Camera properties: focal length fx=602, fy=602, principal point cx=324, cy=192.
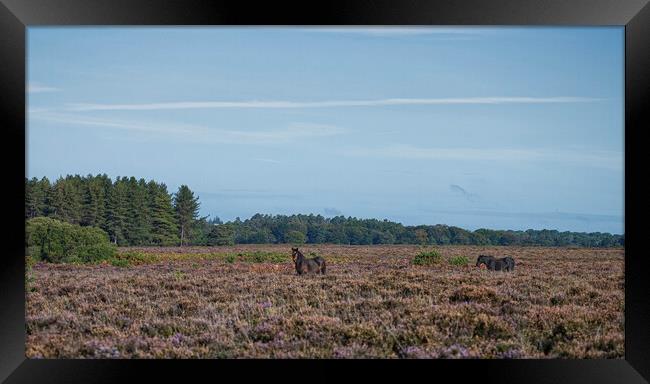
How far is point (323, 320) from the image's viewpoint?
9.52 metres

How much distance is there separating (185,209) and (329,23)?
47898 mm

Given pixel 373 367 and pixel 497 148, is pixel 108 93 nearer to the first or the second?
pixel 497 148

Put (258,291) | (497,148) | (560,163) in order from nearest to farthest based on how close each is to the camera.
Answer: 1. (258,291)
2. (560,163)
3. (497,148)

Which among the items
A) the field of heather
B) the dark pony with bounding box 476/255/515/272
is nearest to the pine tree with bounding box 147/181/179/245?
the dark pony with bounding box 476/255/515/272

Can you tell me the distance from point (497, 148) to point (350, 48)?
518 inches

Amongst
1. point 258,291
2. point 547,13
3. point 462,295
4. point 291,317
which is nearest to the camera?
point 547,13

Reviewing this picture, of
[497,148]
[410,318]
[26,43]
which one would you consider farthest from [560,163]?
[26,43]

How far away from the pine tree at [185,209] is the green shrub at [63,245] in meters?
23.6

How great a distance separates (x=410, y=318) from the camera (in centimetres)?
1016

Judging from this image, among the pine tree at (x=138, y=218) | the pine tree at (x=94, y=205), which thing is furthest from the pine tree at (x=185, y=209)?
the pine tree at (x=94, y=205)

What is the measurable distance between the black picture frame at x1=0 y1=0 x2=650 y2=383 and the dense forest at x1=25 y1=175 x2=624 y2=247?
127 feet

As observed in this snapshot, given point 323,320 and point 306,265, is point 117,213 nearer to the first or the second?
point 306,265

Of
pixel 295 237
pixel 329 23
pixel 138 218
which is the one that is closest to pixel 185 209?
pixel 138 218

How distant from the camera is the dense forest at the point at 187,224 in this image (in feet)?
156
